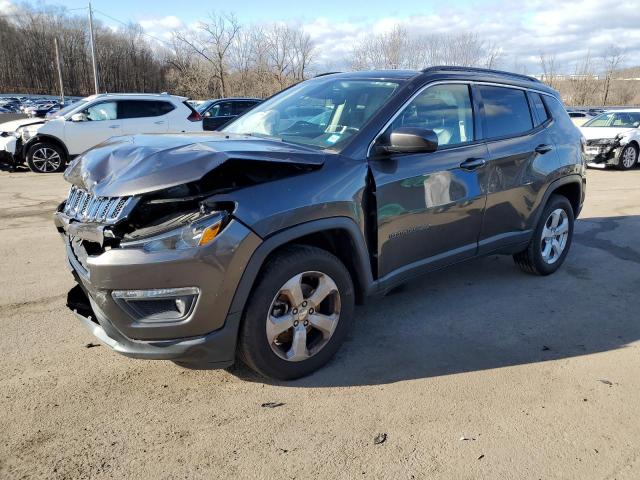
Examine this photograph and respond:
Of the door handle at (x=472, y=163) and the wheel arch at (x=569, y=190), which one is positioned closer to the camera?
the door handle at (x=472, y=163)

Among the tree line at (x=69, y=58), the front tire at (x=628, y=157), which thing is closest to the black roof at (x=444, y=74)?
the front tire at (x=628, y=157)

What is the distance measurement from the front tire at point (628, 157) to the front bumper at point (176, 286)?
47.5 ft

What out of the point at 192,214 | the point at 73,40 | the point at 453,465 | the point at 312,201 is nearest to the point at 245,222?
the point at 192,214

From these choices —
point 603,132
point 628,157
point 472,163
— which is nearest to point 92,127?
point 472,163

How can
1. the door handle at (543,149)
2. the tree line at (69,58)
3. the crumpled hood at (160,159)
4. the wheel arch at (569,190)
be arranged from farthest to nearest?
the tree line at (69,58) < the wheel arch at (569,190) < the door handle at (543,149) < the crumpled hood at (160,159)

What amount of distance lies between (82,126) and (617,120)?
47.9 feet

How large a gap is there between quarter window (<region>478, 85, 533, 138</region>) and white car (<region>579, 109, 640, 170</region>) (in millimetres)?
11015

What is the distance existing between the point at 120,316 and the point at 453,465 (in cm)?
179

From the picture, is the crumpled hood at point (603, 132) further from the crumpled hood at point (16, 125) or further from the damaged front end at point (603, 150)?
the crumpled hood at point (16, 125)

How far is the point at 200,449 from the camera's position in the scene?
2525mm

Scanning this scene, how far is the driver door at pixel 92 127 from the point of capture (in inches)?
480

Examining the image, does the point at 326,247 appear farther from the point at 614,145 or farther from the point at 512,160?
the point at 614,145

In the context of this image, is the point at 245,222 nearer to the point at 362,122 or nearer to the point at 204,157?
the point at 204,157

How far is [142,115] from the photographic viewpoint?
12688 mm
